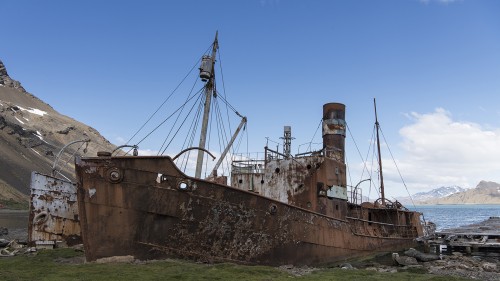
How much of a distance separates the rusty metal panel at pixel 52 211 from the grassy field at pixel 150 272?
2978 mm

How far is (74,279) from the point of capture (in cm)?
977

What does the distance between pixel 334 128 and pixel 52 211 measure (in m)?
13.3

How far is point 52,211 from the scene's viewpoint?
54.3 feet

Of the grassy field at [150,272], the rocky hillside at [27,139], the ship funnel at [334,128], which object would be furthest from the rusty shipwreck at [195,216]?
the rocky hillside at [27,139]

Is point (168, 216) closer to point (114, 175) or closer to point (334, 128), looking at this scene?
point (114, 175)


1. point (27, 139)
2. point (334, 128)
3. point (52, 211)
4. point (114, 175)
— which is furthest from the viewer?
point (27, 139)

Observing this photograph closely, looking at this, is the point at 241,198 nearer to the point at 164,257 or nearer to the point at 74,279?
the point at 164,257

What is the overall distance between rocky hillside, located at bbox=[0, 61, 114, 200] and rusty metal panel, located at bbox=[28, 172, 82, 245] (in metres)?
19.8

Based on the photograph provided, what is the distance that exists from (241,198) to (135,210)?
10.9ft

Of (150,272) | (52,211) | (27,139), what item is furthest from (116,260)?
(27,139)

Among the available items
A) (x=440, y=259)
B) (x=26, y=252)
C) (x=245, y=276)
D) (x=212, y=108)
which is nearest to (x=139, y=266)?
(x=245, y=276)

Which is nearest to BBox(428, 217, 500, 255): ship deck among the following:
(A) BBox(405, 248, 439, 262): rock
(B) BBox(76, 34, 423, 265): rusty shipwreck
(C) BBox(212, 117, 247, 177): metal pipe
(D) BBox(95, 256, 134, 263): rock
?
(A) BBox(405, 248, 439, 262): rock

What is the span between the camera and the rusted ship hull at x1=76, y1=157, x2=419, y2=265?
11.8 meters

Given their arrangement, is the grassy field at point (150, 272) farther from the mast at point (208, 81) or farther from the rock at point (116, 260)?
the mast at point (208, 81)
